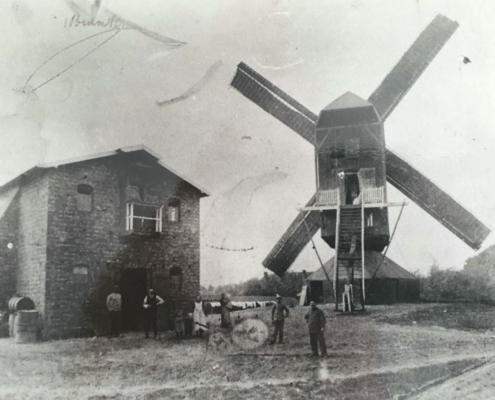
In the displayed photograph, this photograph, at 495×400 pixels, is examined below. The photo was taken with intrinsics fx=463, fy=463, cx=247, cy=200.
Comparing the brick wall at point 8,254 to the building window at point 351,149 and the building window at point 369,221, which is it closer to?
the building window at point 351,149

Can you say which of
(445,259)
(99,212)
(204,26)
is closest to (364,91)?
(204,26)

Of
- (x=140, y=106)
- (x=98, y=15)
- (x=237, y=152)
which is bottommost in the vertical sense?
(x=237, y=152)

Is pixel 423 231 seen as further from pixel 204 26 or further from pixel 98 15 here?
pixel 98 15

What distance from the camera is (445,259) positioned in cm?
1226

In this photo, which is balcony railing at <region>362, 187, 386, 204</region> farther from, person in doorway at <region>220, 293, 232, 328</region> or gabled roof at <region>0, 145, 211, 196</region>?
person in doorway at <region>220, 293, 232, 328</region>

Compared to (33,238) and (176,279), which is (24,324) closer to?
(33,238)

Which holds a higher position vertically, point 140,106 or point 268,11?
point 268,11

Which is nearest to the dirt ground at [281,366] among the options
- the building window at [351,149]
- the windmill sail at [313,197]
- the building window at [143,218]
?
the windmill sail at [313,197]

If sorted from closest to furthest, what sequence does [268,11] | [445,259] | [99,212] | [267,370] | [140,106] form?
[267,370] → [268,11] → [140,106] → [445,259] → [99,212]

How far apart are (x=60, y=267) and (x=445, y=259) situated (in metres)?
10.4

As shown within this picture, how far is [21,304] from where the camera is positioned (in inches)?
506

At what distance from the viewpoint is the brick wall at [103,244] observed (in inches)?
504

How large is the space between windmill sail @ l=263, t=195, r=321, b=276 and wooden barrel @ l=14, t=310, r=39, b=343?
6397mm

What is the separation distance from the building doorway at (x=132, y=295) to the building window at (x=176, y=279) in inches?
33.4
